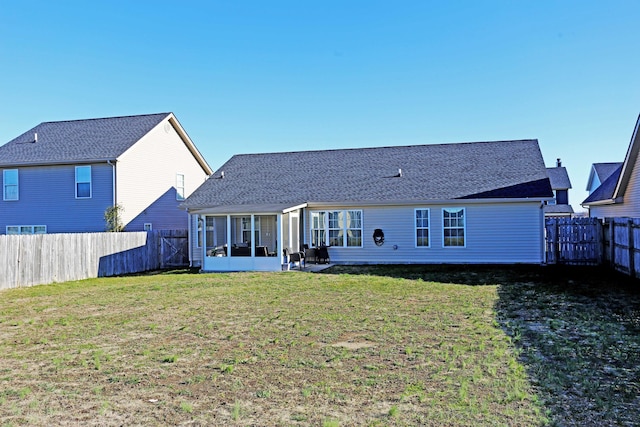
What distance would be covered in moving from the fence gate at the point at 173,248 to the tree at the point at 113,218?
2.19m

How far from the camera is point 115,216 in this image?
877 inches

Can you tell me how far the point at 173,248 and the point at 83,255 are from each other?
5.30 meters

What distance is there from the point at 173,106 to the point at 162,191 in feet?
18.4

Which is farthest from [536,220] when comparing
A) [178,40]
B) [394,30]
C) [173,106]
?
[173,106]

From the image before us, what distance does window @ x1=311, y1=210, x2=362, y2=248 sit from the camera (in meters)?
20.6

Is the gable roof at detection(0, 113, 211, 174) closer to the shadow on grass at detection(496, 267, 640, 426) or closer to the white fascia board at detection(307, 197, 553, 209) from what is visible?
the white fascia board at detection(307, 197, 553, 209)

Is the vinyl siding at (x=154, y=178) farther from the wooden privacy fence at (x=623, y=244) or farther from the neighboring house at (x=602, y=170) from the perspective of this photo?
the neighboring house at (x=602, y=170)

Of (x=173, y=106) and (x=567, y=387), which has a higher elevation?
(x=173, y=106)

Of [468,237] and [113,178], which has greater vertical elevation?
[113,178]

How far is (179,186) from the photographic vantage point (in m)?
27.3

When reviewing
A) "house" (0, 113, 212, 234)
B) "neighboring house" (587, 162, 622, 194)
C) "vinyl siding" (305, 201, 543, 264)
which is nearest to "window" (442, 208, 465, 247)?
"vinyl siding" (305, 201, 543, 264)

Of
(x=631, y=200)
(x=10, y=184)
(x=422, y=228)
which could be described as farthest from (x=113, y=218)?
(x=631, y=200)

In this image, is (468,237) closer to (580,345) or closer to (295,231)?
(295,231)

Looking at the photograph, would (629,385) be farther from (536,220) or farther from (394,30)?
(394,30)
